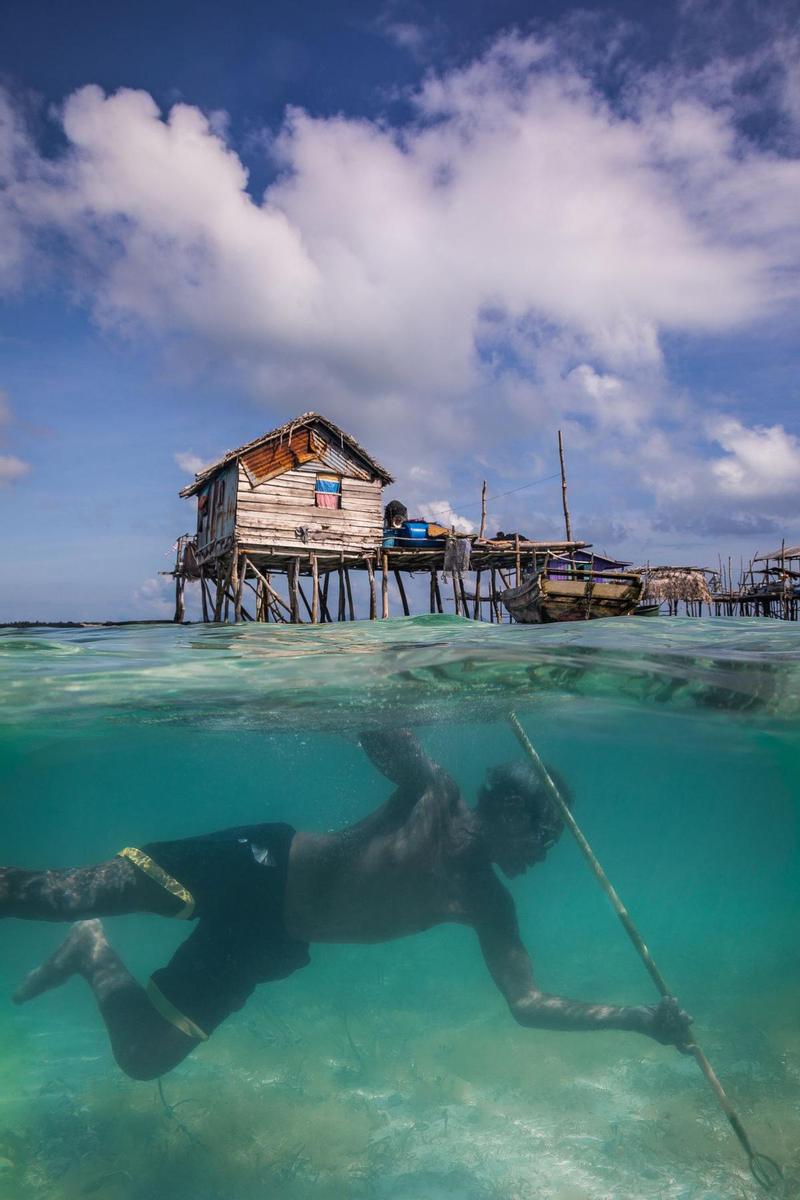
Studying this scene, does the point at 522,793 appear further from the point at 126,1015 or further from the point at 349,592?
the point at 349,592

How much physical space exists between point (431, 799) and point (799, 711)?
884 centimetres

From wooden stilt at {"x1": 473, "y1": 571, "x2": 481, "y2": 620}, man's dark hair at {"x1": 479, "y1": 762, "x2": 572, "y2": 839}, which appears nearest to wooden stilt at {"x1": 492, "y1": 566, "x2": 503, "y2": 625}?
wooden stilt at {"x1": 473, "y1": 571, "x2": 481, "y2": 620}

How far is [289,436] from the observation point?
2969cm

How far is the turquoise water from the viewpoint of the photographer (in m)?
6.45

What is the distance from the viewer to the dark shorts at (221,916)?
6332 millimetres

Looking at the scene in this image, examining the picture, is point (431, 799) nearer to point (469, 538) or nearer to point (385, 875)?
point (385, 875)

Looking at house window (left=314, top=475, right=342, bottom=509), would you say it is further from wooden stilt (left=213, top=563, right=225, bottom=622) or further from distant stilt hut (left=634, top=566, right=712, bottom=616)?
distant stilt hut (left=634, top=566, right=712, bottom=616)

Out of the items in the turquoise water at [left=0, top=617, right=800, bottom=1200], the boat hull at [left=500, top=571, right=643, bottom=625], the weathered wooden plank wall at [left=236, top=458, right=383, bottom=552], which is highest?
the weathered wooden plank wall at [left=236, top=458, right=383, bottom=552]

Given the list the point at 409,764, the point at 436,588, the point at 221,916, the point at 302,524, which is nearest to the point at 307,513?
the point at 302,524

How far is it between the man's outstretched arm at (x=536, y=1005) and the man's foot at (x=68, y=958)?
4.02 meters

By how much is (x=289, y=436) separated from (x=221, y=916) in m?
25.6

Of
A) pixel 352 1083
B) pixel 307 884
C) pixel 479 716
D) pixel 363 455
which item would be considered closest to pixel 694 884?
pixel 363 455

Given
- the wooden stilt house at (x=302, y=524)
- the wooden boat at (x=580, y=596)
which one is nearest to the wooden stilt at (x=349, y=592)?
the wooden stilt house at (x=302, y=524)

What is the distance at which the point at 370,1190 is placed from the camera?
19.8 ft
